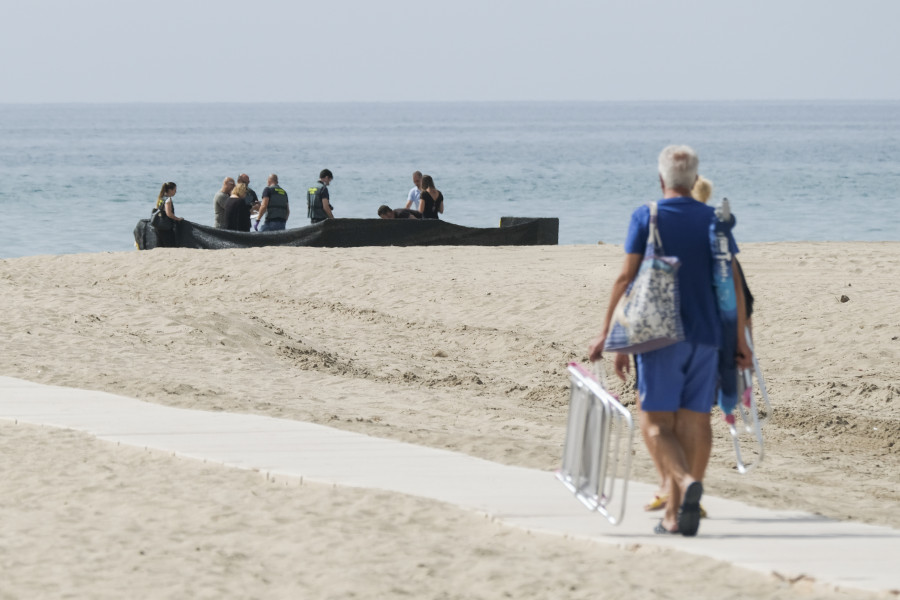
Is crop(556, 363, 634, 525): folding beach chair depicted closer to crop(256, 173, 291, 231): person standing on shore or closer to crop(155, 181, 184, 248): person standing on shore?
crop(256, 173, 291, 231): person standing on shore

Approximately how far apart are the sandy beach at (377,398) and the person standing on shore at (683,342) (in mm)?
503

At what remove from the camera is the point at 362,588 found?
524cm

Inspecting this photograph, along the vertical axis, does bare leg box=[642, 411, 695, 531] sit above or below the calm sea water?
above

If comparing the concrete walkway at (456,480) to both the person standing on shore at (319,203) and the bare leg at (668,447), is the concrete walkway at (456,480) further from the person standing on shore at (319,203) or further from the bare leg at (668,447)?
the person standing on shore at (319,203)

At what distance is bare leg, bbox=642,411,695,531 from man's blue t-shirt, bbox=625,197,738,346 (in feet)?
1.31

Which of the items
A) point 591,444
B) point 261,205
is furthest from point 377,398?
point 261,205

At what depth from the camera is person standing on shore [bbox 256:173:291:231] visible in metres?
19.9

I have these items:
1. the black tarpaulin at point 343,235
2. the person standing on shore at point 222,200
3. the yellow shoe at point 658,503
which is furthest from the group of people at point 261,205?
the yellow shoe at point 658,503

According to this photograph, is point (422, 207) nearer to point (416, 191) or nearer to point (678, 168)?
point (416, 191)

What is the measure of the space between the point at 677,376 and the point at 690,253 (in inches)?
21.2

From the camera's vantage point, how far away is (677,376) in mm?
5480

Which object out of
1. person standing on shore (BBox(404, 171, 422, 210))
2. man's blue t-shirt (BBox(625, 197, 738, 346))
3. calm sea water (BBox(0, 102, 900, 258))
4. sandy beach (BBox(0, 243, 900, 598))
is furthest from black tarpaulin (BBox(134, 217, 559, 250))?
man's blue t-shirt (BBox(625, 197, 738, 346))

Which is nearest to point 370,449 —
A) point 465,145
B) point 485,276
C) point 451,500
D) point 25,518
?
point 451,500

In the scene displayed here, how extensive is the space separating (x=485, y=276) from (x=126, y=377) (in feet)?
25.2
